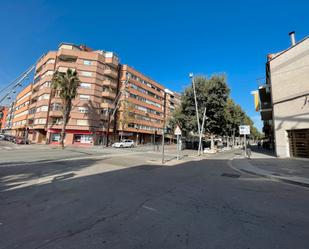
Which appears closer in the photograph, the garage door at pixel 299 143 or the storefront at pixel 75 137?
the garage door at pixel 299 143

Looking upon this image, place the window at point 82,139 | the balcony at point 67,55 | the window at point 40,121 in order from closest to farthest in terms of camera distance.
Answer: the window at point 82,139 → the balcony at point 67,55 → the window at point 40,121

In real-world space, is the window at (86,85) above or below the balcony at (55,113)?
above

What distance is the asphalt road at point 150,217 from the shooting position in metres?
3.03

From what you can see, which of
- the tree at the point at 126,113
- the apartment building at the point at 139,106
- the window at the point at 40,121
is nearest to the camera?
the window at the point at 40,121

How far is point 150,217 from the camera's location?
4.04m

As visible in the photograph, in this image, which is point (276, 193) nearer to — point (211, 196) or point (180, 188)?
point (211, 196)

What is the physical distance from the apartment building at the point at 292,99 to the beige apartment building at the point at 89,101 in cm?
2550

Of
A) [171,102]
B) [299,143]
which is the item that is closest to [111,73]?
[171,102]

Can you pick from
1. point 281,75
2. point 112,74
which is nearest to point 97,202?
point 281,75

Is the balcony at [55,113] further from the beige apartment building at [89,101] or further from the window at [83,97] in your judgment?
the window at [83,97]

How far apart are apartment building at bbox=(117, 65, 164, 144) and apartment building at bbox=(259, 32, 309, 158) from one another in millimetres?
27931

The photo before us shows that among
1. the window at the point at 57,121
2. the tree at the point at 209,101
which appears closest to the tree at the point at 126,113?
the window at the point at 57,121

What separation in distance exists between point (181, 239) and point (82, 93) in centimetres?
4328

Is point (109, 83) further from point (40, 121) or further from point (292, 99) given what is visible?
point (292, 99)
